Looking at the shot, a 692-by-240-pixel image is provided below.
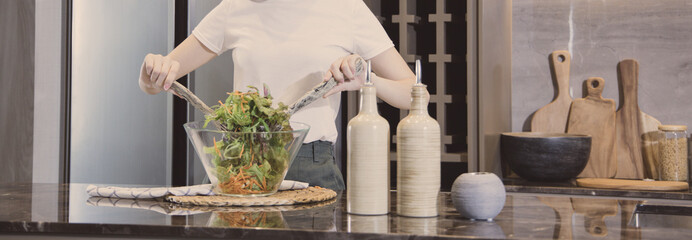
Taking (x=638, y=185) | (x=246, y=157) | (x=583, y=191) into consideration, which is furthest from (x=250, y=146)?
(x=638, y=185)

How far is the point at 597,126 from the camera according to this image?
8.48ft

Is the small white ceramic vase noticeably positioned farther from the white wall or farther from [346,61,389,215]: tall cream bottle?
the white wall

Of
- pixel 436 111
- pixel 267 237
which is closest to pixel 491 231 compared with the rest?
pixel 267 237

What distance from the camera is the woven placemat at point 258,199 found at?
1.19 m

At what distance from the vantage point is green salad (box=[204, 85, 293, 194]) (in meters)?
1.20

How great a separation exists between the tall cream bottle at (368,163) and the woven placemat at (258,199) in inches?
6.6

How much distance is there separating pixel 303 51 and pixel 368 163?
0.71 m

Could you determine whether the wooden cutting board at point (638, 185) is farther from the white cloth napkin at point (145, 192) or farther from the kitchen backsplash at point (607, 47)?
the white cloth napkin at point (145, 192)

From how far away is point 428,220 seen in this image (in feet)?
3.39

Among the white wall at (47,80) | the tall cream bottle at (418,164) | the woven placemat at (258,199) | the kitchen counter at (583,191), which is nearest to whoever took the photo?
the tall cream bottle at (418,164)

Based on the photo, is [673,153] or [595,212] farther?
[673,153]

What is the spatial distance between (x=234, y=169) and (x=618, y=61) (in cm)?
200

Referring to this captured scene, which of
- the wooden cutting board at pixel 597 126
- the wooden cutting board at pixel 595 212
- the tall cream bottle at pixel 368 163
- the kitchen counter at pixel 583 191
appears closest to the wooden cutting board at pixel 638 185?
the kitchen counter at pixel 583 191

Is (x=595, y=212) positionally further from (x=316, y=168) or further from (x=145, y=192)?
(x=145, y=192)
